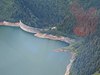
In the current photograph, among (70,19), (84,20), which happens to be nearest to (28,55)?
(84,20)

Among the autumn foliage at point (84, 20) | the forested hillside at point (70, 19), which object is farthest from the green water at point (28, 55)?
the autumn foliage at point (84, 20)

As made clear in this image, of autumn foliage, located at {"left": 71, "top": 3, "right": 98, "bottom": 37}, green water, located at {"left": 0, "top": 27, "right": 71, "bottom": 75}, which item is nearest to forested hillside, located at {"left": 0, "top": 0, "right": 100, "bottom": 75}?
autumn foliage, located at {"left": 71, "top": 3, "right": 98, "bottom": 37}

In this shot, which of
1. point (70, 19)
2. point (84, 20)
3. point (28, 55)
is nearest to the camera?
point (28, 55)

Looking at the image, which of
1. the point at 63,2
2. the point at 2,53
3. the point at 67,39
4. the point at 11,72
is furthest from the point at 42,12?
the point at 11,72

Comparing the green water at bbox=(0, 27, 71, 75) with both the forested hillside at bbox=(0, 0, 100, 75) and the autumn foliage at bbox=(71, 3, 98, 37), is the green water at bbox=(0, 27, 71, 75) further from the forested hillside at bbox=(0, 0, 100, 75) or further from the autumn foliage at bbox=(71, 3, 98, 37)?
the autumn foliage at bbox=(71, 3, 98, 37)

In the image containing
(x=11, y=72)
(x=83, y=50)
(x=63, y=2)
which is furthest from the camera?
(x=63, y=2)

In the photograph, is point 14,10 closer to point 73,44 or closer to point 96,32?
point 73,44

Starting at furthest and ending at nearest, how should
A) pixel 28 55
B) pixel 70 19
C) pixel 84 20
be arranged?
pixel 70 19
pixel 84 20
pixel 28 55

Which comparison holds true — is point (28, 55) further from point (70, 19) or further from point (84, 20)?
point (70, 19)
